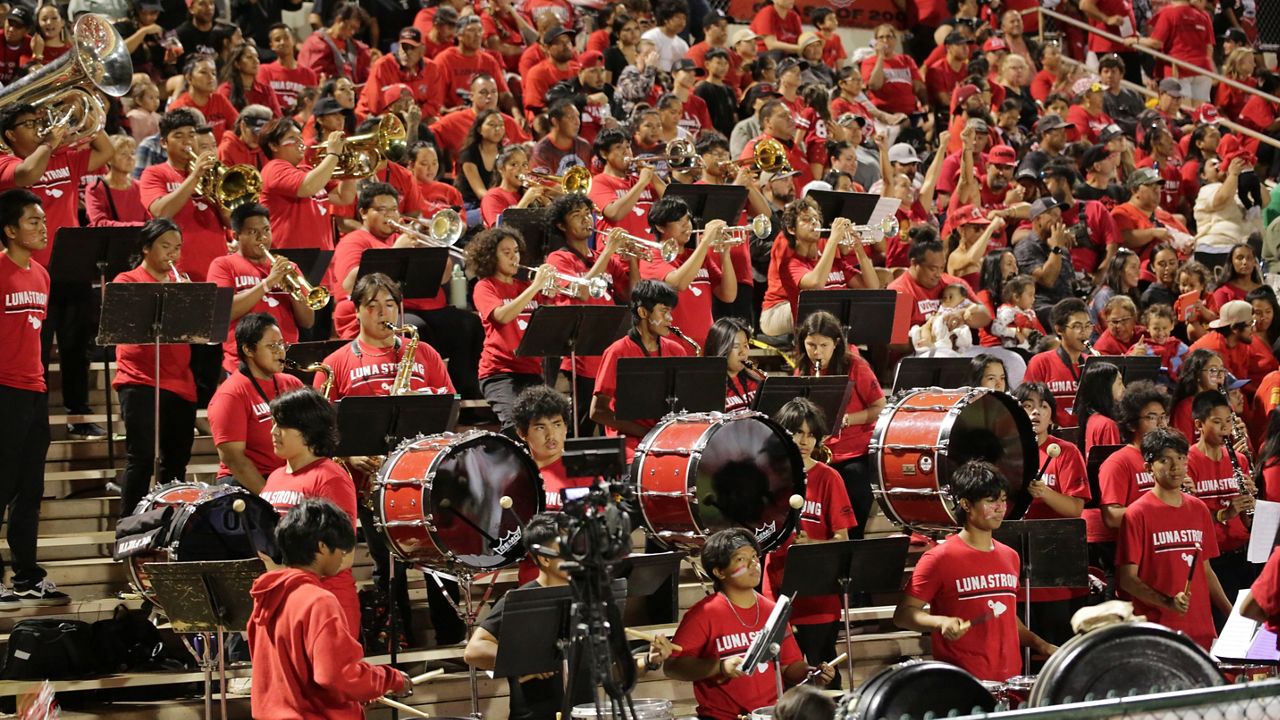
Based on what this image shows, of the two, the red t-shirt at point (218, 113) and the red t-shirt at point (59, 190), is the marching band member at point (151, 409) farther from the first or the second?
the red t-shirt at point (218, 113)

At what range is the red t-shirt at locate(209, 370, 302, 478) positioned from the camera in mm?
8789

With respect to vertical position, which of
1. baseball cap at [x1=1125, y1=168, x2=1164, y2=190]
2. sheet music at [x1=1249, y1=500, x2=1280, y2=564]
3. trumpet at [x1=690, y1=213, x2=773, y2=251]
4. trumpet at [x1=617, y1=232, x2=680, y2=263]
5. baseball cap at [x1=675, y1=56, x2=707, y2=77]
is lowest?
sheet music at [x1=1249, y1=500, x2=1280, y2=564]

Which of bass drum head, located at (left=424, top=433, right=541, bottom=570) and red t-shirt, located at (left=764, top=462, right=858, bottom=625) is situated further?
red t-shirt, located at (left=764, top=462, right=858, bottom=625)

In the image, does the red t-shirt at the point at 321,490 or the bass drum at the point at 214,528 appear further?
the red t-shirt at the point at 321,490

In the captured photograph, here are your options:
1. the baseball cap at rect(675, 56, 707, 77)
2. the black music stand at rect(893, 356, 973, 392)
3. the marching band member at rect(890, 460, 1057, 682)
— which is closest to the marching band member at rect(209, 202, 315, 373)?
the black music stand at rect(893, 356, 973, 392)

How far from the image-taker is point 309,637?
622 centimetres

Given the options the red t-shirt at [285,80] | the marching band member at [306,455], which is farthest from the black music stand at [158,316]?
the red t-shirt at [285,80]

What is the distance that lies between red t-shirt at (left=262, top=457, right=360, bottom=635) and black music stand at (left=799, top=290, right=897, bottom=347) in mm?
3508

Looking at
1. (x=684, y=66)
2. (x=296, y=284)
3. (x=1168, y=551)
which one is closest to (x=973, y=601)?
(x=1168, y=551)

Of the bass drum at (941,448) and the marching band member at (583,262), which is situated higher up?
the marching band member at (583,262)

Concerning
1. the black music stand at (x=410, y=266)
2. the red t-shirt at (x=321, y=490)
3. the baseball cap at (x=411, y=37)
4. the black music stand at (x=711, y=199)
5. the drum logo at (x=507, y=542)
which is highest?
the baseball cap at (x=411, y=37)

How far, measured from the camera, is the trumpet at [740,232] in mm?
11609

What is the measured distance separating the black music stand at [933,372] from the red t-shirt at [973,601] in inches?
90.8

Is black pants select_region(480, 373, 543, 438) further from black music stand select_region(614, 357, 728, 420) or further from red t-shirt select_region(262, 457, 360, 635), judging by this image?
red t-shirt select_region(262, 457, 360, 635)
